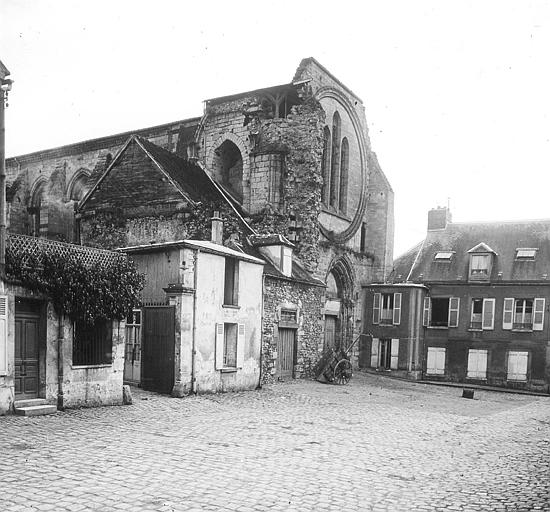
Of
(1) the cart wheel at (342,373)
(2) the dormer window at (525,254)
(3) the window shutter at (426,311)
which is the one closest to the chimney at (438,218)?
(2) the dormer window at (525,254)

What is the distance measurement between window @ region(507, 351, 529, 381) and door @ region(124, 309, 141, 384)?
17.9 metres

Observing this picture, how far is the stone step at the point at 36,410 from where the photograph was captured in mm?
9703

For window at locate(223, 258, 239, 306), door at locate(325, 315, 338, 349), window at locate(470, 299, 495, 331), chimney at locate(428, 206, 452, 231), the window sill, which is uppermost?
chimney at locate(428, 206, 452, 231)

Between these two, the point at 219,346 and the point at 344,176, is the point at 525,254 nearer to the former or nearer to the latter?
the point at 344,176

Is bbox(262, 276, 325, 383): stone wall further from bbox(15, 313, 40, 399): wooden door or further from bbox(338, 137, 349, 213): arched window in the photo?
bbox(15, 313, 40, 399): wooden door

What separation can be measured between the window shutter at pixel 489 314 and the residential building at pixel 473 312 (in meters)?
0.04

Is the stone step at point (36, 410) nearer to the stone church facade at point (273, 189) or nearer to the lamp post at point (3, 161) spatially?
the lamp post at point (3, 161)

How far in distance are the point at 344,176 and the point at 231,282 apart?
12.8m

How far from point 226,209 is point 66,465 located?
1415cm

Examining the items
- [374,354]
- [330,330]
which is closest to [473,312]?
[374,354]

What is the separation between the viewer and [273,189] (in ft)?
71.6

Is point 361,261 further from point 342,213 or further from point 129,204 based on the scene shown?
point 129,204

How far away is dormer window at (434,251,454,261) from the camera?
90.8 ft

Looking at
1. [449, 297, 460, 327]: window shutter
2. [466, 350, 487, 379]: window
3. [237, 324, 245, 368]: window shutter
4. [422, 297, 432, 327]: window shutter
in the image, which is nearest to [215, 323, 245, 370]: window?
[237, 324, 245, 368]: window shutter
